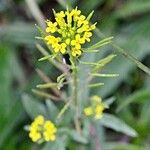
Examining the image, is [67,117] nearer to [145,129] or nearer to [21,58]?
[145,129]

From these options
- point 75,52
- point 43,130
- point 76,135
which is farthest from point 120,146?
point 75,52

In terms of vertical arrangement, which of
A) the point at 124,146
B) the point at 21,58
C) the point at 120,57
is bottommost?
the point at 124,146

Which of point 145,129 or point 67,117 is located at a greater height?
point 67,117

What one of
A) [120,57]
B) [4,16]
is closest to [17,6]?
[4,16]

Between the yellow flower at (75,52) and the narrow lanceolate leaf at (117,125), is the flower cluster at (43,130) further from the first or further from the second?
the yellow flower at (75,52)

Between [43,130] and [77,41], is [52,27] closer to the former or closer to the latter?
[77,41]

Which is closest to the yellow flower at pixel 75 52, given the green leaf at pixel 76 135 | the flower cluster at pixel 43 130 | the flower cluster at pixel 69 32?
the flower cluster at pixel 69 32

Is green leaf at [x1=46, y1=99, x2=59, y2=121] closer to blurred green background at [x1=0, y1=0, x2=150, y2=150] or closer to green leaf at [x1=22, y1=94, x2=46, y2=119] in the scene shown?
green leaf at [x1=22, y1=94, x2=46, y2=119]
